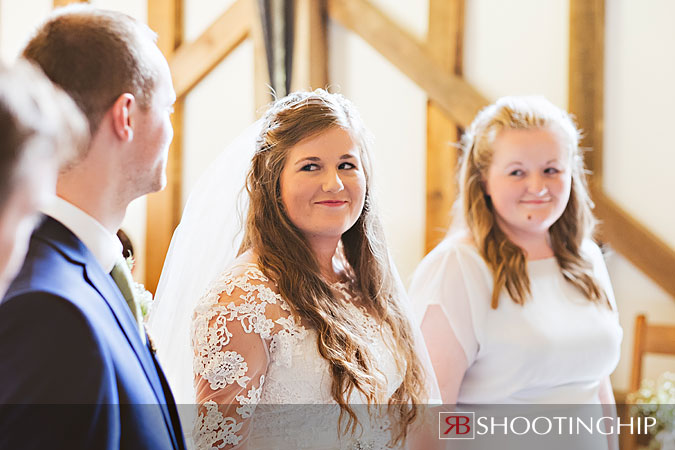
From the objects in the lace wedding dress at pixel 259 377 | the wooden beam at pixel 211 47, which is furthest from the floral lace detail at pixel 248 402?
the wooden beam at pixel 211 47

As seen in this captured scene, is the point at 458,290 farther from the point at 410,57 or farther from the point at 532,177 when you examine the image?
the point at 410,57

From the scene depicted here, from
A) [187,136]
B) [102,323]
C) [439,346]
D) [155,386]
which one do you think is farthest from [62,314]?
[187,136]

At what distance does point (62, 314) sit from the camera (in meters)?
0.94

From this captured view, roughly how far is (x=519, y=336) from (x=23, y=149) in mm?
1828

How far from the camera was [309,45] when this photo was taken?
13.2ft

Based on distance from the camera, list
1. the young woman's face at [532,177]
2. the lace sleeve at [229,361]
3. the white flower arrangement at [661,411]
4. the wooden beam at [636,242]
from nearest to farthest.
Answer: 1. the lace sleeve at [229,361]
2. the young woman's face at [532,177]
3. the white flower arrangement at [661,411]
4. the wooden beam at [636,242]

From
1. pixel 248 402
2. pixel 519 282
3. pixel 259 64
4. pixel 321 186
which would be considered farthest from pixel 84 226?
pixel 259 64

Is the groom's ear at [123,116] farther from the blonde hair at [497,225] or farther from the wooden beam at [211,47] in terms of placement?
the wooden beam at [211,47]

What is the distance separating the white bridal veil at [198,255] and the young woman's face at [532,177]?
2.00 ft

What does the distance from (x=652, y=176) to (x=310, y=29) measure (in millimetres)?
1928

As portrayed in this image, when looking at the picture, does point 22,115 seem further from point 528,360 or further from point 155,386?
point 528,360

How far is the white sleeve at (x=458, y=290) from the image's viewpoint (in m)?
2.25

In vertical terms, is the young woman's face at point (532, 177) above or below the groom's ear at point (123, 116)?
above

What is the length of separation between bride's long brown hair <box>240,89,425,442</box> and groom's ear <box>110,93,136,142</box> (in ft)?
2.00
